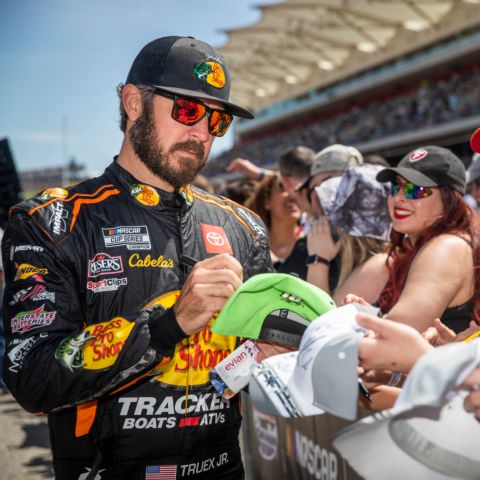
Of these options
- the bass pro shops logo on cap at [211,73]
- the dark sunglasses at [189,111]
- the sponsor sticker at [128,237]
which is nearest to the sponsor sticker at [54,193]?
the sponsor sticker at [128,237]

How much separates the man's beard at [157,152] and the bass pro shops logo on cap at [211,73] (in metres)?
0.19

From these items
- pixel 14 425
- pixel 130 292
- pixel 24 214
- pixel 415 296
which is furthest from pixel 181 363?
pixel 14 425

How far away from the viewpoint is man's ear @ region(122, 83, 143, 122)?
1.86 metres

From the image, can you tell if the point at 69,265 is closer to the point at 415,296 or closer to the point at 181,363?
the point at 181,363

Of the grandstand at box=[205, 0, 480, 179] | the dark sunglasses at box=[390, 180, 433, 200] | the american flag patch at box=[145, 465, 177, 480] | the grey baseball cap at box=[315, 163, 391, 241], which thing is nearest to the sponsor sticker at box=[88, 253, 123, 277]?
the american flag patch at box=[145, 465, 177, 480]

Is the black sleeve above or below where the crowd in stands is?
above

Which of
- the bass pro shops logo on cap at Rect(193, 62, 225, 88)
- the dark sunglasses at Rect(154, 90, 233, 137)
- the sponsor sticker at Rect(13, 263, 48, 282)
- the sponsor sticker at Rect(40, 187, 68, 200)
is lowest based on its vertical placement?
the sponsor sticker at Rect(13, 263, 48, 282)

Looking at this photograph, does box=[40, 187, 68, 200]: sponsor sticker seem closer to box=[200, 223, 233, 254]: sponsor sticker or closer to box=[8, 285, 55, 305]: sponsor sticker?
box=[8, 285, 55, 305]: sponsor sticker

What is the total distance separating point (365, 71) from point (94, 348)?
39062 mm

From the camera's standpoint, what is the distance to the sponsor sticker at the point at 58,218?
5.38 feet

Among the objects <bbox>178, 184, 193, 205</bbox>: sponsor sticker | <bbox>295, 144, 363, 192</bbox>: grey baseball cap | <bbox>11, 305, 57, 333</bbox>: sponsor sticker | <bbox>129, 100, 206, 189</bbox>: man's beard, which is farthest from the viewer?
<bbox>295, 144, 363, 192</bbox>: grey baseball cap

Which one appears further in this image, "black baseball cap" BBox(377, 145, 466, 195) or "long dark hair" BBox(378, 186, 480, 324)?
"black baseball cap" BBox(377, 145, 466, 195)

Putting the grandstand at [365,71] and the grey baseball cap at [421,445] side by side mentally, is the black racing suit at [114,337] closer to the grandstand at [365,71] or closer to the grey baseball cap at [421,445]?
the grey baseball cap at [421,445]

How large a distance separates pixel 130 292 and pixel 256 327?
434mm
